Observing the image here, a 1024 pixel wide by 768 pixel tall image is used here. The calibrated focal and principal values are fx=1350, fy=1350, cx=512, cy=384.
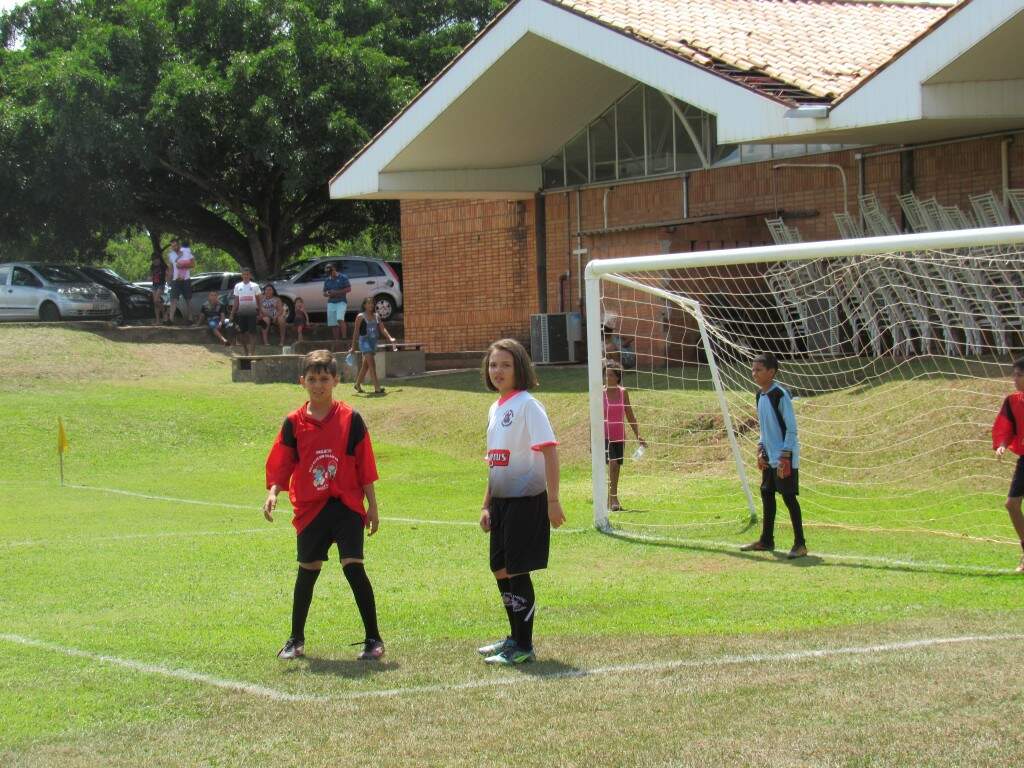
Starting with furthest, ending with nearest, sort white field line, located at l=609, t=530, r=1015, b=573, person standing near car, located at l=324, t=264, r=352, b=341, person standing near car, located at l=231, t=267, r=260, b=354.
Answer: person standing near car, located at l=324, t=264, r=352, b=341 < person standing near car, located at l=231, t=267, r=260, b=354 < white field line, located at l=609, t=530, r=1015, b=573

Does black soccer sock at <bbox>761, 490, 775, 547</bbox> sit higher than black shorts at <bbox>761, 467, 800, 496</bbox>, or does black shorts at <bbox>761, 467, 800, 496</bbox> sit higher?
black shorts at <bbox>761, 467, 800, 496</bbox>

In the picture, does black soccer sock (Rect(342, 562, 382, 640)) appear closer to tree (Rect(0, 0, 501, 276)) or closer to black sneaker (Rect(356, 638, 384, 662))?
black sneaker (Rect(356, 638, 384, 662))

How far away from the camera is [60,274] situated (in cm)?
3400

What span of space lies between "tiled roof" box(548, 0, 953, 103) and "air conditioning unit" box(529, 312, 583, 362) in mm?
6025

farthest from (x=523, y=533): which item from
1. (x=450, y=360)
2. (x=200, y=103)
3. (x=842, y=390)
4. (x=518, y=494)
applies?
(x=200, y=103)

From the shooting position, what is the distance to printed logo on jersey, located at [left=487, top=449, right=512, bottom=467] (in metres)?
7.33

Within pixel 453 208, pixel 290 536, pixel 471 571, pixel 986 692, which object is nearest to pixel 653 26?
pixel 453 208

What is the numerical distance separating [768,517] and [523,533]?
4381mm

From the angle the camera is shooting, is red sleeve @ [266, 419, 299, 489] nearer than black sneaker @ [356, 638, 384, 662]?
No

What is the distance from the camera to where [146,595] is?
972 cm

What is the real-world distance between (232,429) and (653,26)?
9822mm

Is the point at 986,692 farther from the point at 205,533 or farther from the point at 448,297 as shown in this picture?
the point at 448,297

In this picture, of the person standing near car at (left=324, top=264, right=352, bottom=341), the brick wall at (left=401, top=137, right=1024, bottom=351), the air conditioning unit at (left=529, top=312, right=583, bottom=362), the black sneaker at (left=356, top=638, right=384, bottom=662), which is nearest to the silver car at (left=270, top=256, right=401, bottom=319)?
the brick wall at (left=401, top=137, right=1024, bottom=351)


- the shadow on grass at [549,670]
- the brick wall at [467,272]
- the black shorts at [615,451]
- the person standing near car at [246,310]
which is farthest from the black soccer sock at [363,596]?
the person standing near car at [246,310]
